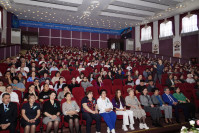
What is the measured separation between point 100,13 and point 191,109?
980 centimetres

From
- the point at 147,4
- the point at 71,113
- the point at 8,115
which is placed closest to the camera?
the point at 8,115

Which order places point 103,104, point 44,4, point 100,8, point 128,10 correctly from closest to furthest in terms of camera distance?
point 103,104 → point 44,4 → point 100,8 → point 128,10

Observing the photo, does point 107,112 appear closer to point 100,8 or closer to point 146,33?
point 100,8

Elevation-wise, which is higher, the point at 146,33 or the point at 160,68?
the point at 146,33

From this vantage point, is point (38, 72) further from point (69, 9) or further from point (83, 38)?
point (83, 38)

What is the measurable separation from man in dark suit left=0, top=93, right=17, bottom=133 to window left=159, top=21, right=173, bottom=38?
1293 cm

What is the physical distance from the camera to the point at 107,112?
309 cm

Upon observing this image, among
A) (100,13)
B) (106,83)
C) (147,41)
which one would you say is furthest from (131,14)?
(106,83)

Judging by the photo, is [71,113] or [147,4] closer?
[71,113]

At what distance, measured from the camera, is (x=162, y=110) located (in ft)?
11.7

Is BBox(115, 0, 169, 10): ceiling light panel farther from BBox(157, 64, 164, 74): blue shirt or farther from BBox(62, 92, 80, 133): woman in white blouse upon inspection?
BBox(62, 92, 80, 133): woman in white blouse

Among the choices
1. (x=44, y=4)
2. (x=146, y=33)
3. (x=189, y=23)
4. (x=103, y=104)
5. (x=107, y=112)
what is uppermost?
(x=44, y=4)

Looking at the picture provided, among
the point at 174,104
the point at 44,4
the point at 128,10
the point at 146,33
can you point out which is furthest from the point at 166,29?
the point at 174,104

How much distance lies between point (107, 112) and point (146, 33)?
13191mm
